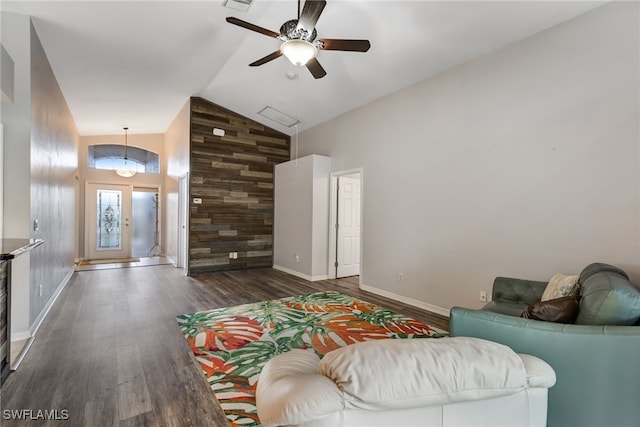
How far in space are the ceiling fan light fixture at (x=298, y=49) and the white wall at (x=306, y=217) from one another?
9.81 ft

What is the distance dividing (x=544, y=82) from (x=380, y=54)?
1.78m

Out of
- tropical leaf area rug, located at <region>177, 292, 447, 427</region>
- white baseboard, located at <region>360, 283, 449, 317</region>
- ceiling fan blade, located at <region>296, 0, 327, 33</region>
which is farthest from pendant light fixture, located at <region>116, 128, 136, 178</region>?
ceiling fan blade, located at <region>296, 0, 327, 33</region>

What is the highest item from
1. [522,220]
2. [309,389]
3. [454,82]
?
[454,82]

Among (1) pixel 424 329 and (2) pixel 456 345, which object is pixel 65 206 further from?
(2) pixel 456 345

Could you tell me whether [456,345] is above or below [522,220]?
below

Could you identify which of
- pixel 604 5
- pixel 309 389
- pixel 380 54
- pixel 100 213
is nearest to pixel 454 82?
pixel 380 54

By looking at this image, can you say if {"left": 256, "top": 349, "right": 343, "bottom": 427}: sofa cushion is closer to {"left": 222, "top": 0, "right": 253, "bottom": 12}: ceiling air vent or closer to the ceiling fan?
the ceiling fan

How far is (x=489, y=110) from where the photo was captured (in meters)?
3.36

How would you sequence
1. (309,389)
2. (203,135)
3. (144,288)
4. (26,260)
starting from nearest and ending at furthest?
1. (309,389)
2. (26,260)
3. (144,288)
4. (203,135)

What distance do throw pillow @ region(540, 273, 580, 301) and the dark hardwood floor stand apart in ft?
3.87

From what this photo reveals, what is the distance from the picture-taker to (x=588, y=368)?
1587 mm

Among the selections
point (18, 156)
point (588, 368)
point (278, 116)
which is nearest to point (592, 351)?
point (588, 368)

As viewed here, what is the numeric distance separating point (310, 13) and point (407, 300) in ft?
11.8

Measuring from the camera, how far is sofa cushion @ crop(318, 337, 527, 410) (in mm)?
894
